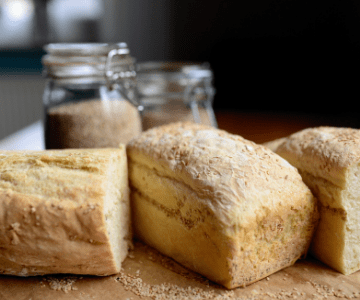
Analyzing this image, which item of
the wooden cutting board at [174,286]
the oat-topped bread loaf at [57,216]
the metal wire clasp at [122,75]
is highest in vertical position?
the metal wire clasp at [122,75]

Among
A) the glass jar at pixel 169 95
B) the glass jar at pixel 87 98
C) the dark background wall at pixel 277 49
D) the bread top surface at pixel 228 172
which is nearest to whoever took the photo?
the bread top surface at pixel 228 172

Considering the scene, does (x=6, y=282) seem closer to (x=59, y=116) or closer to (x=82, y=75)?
(x=59, y=116)

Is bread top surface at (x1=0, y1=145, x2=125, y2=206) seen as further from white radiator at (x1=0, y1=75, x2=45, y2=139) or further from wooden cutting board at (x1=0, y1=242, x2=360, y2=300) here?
white radiator at (x1=0, y1=75, x2=45, y2=139)

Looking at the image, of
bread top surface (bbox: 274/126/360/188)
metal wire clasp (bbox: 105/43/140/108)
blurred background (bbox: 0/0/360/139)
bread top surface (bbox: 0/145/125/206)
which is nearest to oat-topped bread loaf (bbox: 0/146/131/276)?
bread top surface (bbox: 0/145/125/206)

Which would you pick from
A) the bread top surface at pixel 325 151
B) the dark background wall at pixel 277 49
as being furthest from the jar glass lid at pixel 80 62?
the dark background wall at pixel 277 49

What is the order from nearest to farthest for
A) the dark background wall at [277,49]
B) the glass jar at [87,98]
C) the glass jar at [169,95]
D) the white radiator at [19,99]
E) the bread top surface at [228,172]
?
1. the bread top surface at [228,172]
2. the glass jar at [87,98]
3. the glass jar at [169,95]
4. the dark background wall at [277,49]
5. the white radiator at [19,99]

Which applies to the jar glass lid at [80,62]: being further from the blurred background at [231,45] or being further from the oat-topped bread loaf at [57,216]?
the blurred background at [231,45]
